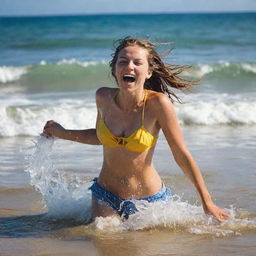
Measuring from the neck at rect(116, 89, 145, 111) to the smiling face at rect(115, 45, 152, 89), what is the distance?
0.07 metres

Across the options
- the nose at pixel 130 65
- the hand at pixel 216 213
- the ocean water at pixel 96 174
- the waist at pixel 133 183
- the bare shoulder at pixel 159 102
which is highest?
→ the nose at pixel 130 65

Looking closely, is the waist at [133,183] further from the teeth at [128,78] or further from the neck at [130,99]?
the teeth at [128,78]

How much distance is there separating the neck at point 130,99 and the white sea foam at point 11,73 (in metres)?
13.1

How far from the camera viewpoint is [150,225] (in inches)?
191

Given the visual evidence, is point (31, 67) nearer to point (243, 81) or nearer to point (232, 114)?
point (243, 81)

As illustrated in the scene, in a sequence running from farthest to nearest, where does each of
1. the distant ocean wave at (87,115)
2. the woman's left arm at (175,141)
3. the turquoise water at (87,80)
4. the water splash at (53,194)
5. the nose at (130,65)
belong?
the turquoise water at (87,80) < the distant ocean wave at (87,115) < the water splash at (53,194) < the nose at (130,65) < the woman's left arm at (175,141)

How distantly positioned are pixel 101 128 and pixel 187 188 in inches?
71.9

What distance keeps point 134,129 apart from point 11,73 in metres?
14.4

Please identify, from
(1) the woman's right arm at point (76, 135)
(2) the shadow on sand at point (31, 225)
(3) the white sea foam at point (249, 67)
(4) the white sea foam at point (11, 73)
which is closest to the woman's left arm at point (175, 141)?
(1) the woman's right arm at point (76, 135)

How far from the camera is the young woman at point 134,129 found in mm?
4531

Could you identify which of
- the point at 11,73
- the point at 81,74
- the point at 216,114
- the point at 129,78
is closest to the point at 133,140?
the point at 129,78

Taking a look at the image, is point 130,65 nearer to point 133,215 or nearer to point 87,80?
point 133,215

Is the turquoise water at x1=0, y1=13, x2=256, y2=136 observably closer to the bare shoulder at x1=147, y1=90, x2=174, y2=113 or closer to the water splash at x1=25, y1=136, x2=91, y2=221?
the bare shoulder at x1=147, y1=90, x2=174, y2=113

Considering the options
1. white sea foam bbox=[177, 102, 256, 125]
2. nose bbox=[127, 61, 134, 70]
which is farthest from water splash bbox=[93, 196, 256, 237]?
white sea foam bbox=[177, 102, 256, 125]
